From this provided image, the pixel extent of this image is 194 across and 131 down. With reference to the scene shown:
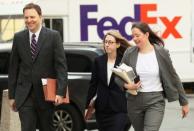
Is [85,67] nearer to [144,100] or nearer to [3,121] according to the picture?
[3,121]

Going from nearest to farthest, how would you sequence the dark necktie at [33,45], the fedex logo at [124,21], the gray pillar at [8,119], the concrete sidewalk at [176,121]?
the dark necktie at [33,45], the gray pillar at [8,119], the concrete sidewalk at [176,121], the fedex logo at [124,21]

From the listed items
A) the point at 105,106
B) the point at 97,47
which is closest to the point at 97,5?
the point at 97,47

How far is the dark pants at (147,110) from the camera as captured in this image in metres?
7.16

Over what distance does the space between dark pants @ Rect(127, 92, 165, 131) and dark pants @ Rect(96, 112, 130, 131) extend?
0.44m

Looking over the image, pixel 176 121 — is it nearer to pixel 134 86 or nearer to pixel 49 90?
pixel 134 86

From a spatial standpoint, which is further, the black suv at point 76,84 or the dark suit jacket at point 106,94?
the black suv at point 76,84

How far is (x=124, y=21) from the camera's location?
61.7 feet

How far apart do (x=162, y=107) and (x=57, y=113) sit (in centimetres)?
424

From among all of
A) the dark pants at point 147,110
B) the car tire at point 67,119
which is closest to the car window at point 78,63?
the car tire at point 67,119

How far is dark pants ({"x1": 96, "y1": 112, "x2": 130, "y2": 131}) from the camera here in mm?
7743

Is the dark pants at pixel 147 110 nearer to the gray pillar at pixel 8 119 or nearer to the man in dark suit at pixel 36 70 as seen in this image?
the man in dark suit at pixel 36 70

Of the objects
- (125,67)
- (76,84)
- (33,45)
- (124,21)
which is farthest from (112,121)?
(124,21)

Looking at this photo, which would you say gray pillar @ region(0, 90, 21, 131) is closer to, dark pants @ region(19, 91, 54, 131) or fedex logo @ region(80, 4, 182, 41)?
dark pants @ region(19, 91, 54, 131)

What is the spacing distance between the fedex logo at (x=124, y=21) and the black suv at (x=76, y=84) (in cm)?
725
